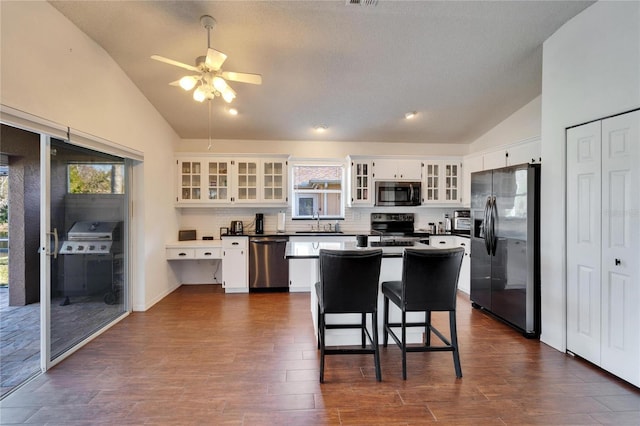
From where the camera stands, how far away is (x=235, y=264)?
4582 millimetres

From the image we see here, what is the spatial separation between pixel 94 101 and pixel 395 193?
417 centimetres

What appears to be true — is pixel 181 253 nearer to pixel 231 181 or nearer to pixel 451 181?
pixel 231 181

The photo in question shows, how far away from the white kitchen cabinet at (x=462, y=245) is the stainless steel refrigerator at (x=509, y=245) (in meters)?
0.67

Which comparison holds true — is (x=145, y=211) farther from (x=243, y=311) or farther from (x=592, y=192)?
(x=592, y=192)

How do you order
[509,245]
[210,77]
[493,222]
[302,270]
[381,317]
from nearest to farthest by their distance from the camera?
[210,77]
[381,317]
[509,245]
[493,222]
[302,270]

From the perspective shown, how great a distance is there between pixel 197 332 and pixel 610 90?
4381 millimetres

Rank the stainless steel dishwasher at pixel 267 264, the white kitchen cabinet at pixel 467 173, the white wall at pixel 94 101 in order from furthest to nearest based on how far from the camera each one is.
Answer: the white kitchen cabinet at pixel 467 173 → the stainless steel dishwasher at pixel 267 264 → the white wall at pixel 94 101

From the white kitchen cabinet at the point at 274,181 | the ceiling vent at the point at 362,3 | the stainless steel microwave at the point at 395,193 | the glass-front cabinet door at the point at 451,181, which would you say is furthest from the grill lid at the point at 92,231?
the glass-front cabinet door at the point at 451,181

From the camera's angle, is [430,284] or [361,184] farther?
[361,184]

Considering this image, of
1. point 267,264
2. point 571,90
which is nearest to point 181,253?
point 267,264

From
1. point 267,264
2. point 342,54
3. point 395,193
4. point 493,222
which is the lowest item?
point 267,264

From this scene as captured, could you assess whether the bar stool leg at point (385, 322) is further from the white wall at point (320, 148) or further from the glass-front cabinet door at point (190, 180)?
the glass-front cabinet door at point (190, 180)

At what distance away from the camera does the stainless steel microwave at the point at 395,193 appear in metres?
4.95

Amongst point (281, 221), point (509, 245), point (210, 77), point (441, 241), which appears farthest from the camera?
point (281, 221)
